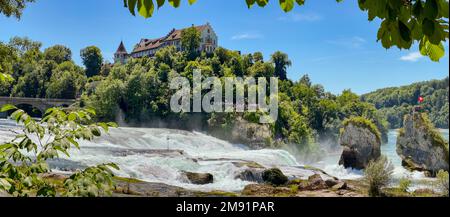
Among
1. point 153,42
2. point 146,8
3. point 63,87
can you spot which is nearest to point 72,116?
point 146,8

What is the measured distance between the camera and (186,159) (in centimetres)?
1398

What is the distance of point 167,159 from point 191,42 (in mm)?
21158

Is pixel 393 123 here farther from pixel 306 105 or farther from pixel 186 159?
pixel 186 159

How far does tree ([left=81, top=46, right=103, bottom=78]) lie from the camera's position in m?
22.7

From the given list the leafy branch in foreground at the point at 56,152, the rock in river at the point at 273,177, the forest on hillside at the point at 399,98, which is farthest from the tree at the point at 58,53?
the forest on hillside at the point at 399,98

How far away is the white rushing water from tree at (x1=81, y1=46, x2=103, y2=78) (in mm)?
6236

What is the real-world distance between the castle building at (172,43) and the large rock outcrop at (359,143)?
58.0 feet

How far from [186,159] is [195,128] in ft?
33.6

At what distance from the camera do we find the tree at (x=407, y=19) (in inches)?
31.6

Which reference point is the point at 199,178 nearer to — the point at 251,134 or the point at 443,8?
the point at 443,8

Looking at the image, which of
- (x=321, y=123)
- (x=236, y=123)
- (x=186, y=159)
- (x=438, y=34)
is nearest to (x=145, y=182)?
(x=186, y=159)

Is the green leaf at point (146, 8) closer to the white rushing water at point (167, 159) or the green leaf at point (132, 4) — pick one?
the green leaf at point (132, 4)

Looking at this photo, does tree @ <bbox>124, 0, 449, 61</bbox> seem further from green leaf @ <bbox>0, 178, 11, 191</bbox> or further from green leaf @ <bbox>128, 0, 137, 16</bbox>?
green leaf @ <bbox>0, 178, 11, 191</bbox>

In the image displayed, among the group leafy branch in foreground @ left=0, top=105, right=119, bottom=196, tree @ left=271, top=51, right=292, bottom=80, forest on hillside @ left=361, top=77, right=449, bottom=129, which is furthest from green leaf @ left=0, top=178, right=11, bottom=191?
forest on hillside @ left=361, top=77, right=449, bottom=129
